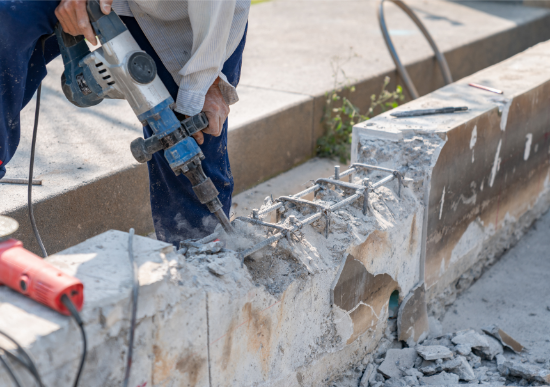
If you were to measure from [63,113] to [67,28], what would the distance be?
5.27 ft

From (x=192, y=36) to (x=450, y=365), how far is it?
62.2 inches

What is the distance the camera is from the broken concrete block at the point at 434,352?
227 cm

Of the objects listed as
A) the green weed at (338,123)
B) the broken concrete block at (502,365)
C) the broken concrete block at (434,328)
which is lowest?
the broken concrete block at (434,328)

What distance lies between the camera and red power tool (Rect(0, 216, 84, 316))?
45.9 inches

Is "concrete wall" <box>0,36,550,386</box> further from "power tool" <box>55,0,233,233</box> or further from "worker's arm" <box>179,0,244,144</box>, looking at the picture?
"worker's arm" <box>179,0,244,144</box>

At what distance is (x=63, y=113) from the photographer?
3277 mm

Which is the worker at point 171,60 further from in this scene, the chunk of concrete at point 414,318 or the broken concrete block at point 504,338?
the broken concrete block at point 504,338

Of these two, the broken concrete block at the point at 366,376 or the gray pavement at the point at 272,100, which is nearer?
the broken concrete block at the point at 366,376

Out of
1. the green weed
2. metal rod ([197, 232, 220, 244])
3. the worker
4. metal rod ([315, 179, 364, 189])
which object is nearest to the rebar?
metal rod ([315, 179, 364, 189])

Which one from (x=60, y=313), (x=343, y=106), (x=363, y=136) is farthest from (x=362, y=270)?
(x=343, y=106)

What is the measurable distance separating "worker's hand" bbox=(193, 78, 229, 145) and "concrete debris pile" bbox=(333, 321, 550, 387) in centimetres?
104

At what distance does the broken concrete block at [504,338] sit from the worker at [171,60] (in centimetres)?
136

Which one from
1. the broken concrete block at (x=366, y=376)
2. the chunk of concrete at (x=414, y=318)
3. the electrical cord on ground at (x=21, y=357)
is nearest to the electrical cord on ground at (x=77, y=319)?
the electrical cord on ground at (x=21, y=357)

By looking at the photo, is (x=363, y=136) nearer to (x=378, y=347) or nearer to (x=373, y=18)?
(x=378, y=347)
